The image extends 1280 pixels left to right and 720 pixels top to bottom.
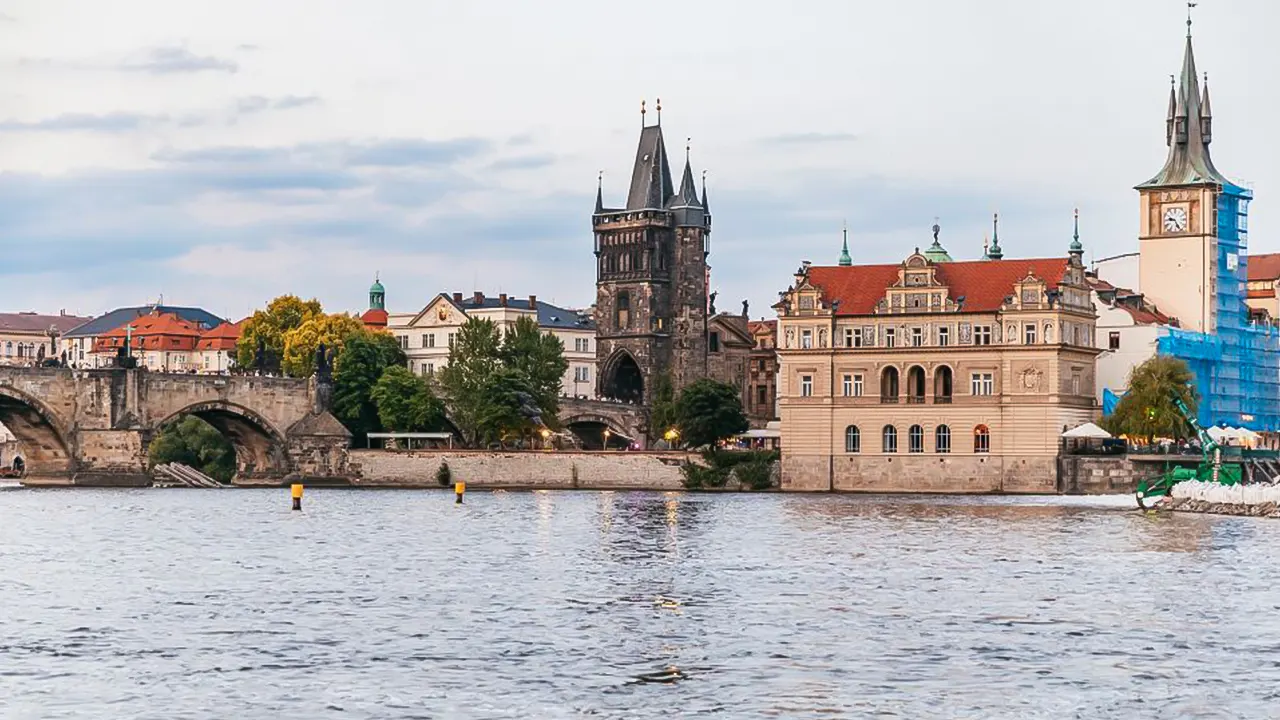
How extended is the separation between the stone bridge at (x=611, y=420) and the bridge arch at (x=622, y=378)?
6.37m

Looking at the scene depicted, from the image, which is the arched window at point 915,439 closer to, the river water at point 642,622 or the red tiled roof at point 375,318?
the river water at point 642,622

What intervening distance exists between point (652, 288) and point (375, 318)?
40.5 metres

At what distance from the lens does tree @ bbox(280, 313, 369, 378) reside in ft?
448

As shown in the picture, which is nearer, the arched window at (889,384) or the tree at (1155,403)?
the tree at (1155,403)

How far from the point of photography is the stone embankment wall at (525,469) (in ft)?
360

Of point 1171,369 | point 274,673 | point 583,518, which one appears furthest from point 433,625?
point 1171,369

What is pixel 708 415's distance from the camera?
114562 millimetres

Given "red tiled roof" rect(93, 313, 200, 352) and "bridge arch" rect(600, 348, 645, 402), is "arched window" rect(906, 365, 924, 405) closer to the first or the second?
"bridge arch" rect(600, 348, 645, 402)

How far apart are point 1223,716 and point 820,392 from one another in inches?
2964

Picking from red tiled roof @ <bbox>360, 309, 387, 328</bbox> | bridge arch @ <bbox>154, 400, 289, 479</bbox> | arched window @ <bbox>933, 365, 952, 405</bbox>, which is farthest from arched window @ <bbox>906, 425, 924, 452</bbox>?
red tiled roof @ <bbox>360, 309, 387, 328</bbox>

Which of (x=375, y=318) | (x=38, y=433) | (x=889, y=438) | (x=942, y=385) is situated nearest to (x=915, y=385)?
(x=942, y=385)

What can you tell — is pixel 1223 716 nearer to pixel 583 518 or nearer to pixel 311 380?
pixel 583 518

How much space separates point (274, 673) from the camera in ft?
101

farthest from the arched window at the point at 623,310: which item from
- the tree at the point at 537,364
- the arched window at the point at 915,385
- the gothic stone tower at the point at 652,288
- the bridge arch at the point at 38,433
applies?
the arched window at the point at 915,385
